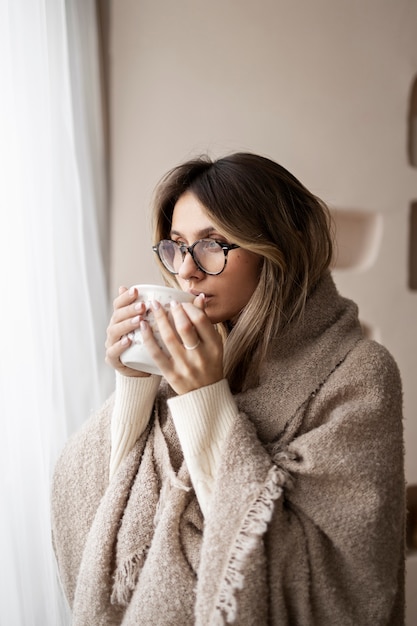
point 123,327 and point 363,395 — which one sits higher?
point 123,327

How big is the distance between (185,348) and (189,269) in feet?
0.50

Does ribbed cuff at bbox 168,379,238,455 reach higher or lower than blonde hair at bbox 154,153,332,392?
lower

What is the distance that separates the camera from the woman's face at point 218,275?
953mm

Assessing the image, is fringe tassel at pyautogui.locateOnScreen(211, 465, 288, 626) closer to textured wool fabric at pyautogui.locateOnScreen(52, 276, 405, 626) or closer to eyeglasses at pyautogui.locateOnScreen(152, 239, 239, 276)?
textured wool fabric at pyautogui.locateOnScreen(52, 276, 405, 626)

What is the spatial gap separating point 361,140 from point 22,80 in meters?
1.12

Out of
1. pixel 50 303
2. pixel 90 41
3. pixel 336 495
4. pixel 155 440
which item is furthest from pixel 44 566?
pixel 90 41

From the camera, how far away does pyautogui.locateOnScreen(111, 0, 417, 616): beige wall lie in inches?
61.6

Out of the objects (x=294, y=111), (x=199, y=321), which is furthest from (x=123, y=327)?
(x=294, y=111)

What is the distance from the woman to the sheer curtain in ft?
0.32

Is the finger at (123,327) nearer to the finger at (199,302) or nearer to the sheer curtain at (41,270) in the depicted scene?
the finger at (199,302)

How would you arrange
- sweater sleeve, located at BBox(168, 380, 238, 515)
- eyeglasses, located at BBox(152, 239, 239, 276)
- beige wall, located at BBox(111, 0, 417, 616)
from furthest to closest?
1. beige wall, located at BBox(111, 0, 417, 616)
2. eyeglasses, located at BBox(152, 239, 239, 276)
3. sweater sleeve, located at BBox(168, 380, 238, 515)

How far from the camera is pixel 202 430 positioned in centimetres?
85

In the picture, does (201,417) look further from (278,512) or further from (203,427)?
(278,512)

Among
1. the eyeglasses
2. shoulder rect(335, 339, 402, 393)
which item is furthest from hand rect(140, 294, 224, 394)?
shoulder rect(335, 339, 402, 393)
